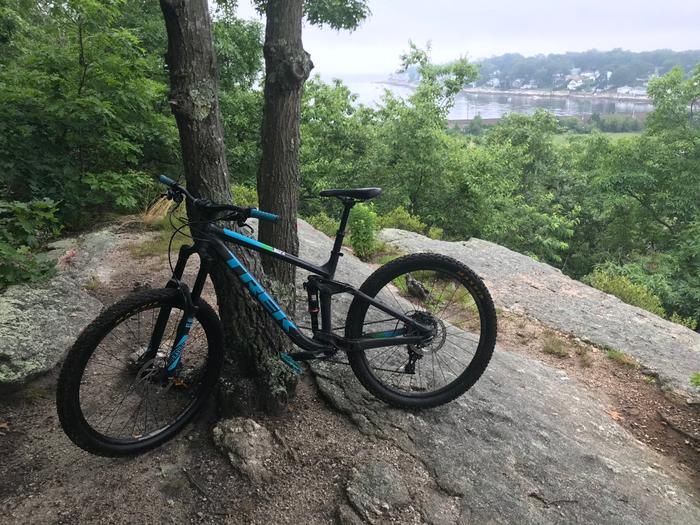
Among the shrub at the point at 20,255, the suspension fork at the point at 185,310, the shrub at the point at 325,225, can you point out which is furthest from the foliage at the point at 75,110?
the shrub at the point at 325,225

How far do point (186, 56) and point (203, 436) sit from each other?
1.95 metres

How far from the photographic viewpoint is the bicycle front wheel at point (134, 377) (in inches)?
79.6

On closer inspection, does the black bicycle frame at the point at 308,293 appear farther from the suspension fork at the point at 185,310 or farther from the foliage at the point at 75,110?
the foliage at the point at 75,110

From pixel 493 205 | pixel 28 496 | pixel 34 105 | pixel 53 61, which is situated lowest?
pixel 493 205

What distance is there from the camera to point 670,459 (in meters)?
3.20

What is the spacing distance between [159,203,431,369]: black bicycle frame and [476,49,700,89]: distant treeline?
9362cm

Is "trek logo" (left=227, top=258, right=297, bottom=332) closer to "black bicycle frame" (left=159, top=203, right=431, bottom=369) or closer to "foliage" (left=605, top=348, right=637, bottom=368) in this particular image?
"black bicycle frame" (left=159, top=203, right=431, bottom=369)

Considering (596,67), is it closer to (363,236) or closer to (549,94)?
(549,94)

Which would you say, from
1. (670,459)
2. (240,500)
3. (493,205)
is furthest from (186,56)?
(493,205)

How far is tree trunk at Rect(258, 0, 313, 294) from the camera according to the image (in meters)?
2.46

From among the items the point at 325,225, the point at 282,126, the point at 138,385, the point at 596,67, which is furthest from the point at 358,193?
the point at 596,67

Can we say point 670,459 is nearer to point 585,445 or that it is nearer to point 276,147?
point 585,445

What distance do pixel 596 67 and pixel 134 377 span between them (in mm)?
128856

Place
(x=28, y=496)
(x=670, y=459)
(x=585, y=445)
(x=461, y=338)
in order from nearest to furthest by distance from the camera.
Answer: (x=28, y=496)
(x=585, y=445)
(x=670, y=459)
(x=461, y=338)
